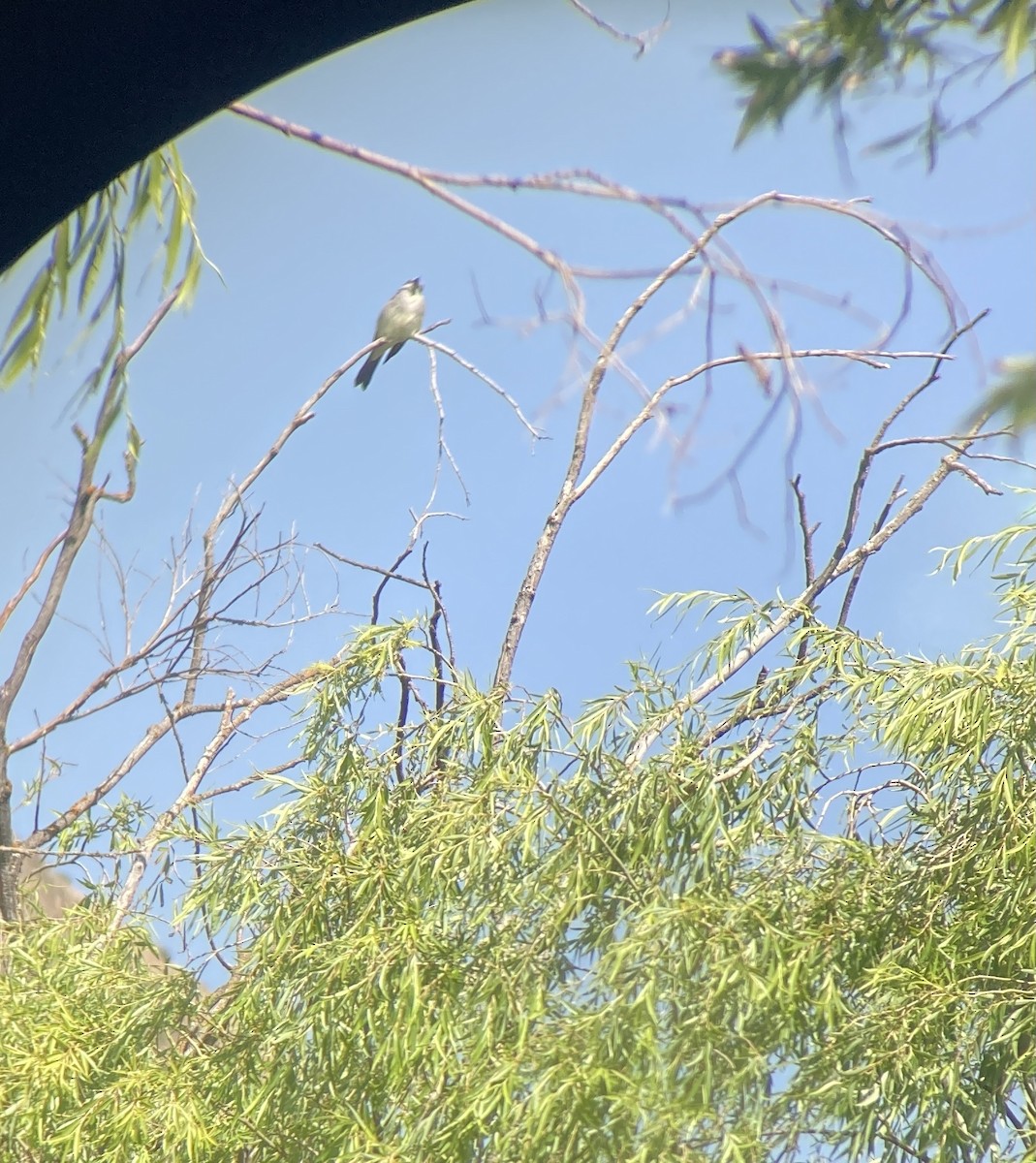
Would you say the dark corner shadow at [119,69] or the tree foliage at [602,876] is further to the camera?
the tree foliage at [602,876]

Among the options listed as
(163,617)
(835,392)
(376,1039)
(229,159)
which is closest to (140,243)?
(229,159)

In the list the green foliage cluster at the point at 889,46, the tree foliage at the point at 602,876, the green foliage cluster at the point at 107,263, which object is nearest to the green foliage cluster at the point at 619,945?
the tree foliage at the point at 602,876

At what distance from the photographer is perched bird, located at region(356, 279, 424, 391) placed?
2434 millimetres

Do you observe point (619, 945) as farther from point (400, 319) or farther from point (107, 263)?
point (107, 263)

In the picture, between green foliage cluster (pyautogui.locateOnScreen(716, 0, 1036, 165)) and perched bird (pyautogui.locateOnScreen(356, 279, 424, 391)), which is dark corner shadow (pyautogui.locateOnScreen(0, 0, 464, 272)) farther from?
perched bird (pyautogui.locateOnScreen(356, 279, 424, 391))

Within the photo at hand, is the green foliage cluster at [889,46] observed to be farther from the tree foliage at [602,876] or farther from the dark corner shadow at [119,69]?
the dark corner shadow at [119,69]

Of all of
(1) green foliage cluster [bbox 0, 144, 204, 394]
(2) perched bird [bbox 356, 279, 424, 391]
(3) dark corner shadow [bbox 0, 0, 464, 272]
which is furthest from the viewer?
(2) perched bird [bbox 356, 279, 424, 391]

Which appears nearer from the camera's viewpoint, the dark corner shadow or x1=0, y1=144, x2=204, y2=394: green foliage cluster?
the dark corner shadow

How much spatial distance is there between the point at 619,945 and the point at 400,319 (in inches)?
50.2

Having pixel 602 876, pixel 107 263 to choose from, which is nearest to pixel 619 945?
pixel 602 876

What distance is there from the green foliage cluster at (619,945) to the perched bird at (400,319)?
2.33ft

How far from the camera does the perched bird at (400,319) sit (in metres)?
2.43

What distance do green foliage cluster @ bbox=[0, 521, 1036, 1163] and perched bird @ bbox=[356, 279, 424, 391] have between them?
2.33 feet

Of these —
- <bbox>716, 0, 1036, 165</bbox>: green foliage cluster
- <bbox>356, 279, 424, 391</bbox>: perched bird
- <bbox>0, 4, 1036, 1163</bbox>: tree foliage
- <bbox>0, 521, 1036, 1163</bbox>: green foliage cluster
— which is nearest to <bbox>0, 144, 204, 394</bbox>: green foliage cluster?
<bbox>0, 4, 1036, 1163</bbox>: tree foliage
